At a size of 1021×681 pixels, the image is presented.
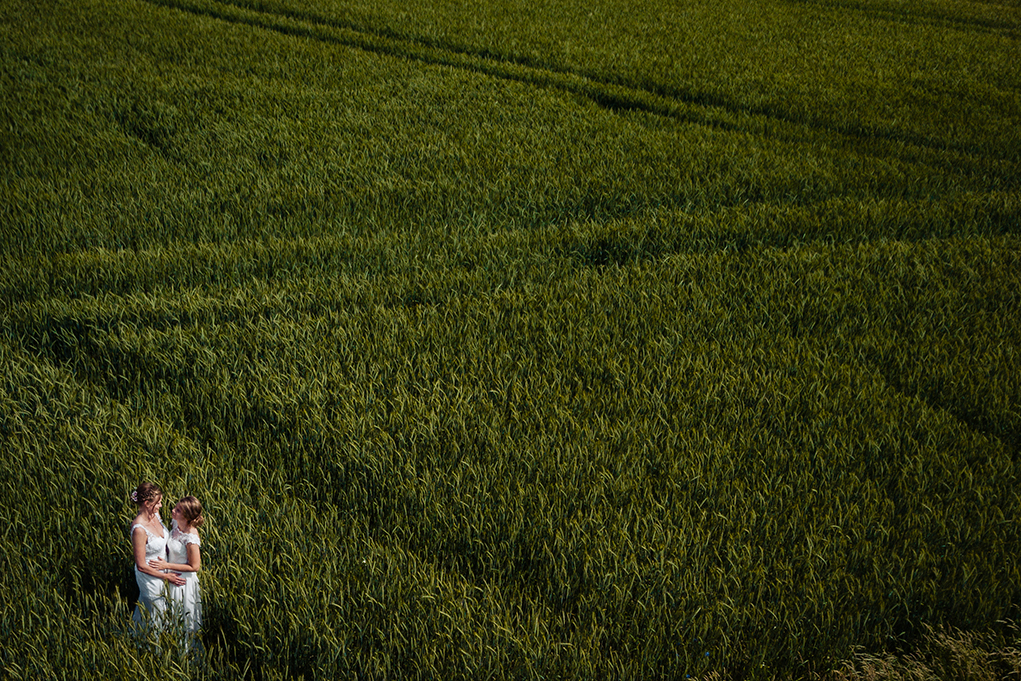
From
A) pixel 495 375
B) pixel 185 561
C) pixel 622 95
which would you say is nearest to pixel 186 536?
pixel 185 561

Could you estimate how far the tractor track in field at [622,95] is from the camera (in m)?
7.69

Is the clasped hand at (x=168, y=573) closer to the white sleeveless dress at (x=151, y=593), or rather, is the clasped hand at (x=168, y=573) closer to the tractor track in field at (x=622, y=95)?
the white sleeveless dress at (x=151, y=593)

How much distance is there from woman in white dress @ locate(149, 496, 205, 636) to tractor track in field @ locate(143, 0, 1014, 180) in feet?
22.7

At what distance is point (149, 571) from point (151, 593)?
0.09 m

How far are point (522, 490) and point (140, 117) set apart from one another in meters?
5.56

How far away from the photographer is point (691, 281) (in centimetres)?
478

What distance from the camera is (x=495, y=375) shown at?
12.1 ft

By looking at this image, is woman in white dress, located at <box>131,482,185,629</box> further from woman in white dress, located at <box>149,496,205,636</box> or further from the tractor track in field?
the tractor track in field

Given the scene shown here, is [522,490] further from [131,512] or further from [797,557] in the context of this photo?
[131,512]

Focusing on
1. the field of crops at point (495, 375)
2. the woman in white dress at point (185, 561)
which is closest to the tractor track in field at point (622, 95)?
the field of crops at point (495, 375)

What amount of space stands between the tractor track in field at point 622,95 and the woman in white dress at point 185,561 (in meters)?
6.91

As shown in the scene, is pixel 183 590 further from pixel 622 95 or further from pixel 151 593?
pixel 622 95

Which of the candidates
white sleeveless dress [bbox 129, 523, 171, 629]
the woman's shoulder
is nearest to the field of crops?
white sleeveless dress [bbox 129, 523, 171, 629]

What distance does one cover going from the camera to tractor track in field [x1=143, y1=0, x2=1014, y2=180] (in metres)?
7.69
